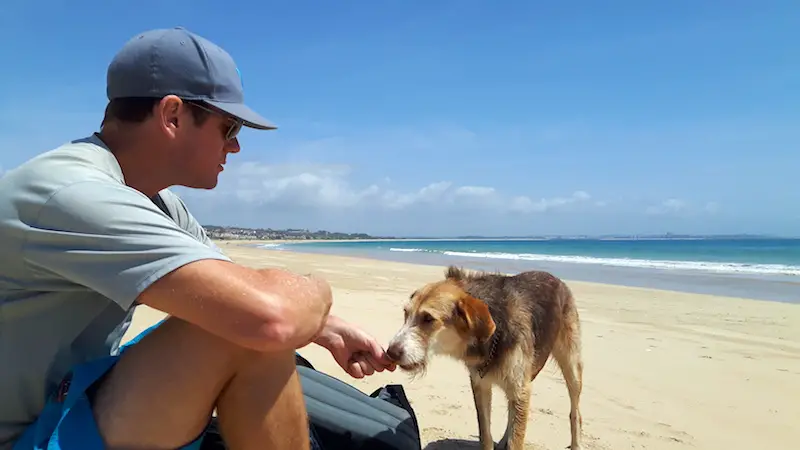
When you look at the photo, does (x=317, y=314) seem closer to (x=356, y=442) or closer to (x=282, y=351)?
(x=282, y=351)

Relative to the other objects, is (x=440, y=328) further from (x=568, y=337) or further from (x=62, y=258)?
(x=62, y=258)

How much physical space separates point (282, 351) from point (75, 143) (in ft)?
3.41

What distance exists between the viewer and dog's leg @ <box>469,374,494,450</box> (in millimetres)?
3811

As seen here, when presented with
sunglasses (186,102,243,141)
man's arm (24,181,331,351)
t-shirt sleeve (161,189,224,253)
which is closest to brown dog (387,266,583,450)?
t-shirt sleeve (161,189,224,253)

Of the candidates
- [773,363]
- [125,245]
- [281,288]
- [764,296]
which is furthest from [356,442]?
[764,296]

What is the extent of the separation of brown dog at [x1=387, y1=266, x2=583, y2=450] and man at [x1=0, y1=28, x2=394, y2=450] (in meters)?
1.90

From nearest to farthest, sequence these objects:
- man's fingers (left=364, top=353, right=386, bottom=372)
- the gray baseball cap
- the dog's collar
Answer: the gray baseball cap < man's fingers (left=364, top=353, right=386, bottom=372) < the dog's collar

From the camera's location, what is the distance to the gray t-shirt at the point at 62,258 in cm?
157

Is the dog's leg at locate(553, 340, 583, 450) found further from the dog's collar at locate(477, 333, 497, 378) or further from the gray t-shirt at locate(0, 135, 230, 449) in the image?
the gray t-shirt at locate(0, 135, 230, 449)

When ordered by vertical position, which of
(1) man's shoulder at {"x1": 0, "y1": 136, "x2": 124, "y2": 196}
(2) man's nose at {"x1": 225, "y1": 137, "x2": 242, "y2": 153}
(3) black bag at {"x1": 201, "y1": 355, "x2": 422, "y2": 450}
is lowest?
(3) black bag at {"x1": 201, "y1": 355, "x2": 422, "y2": 450}

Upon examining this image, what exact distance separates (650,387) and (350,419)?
3.86 m

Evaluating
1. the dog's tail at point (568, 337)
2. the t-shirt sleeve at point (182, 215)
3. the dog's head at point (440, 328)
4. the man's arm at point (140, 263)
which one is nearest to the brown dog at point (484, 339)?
the dog's head at point (440, 328)

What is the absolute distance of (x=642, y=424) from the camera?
447 centimetres

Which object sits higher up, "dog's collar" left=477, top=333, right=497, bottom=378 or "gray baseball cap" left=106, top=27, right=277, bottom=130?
"gray baseball cap" left=106, top=27, right=277, bottom=130
